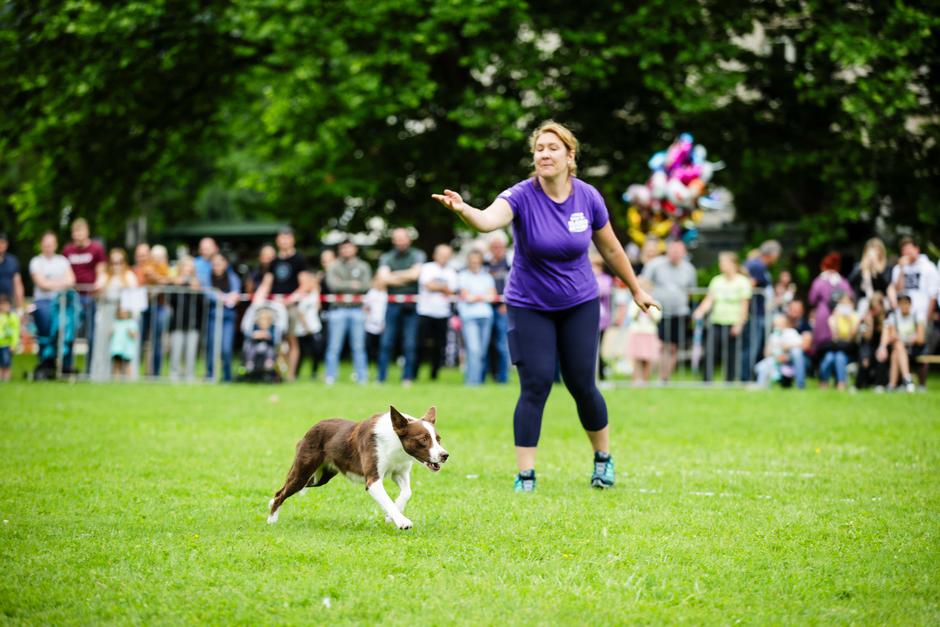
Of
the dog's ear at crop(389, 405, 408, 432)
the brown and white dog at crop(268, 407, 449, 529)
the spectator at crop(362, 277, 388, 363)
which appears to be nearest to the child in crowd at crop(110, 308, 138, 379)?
the spectator at crop(362, 277, 388, 363)

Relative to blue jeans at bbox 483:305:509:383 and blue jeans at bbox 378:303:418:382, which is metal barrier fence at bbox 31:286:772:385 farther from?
blue jeans at bbox 483:305:509:383

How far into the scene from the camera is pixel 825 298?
18219 mm

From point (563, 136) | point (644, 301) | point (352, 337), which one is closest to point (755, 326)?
point (352, 337)

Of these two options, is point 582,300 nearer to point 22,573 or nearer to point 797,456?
point 797,456

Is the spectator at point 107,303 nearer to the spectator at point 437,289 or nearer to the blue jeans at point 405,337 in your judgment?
the blue jeans at point 405,337

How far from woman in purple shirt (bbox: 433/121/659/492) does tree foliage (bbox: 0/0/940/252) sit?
15.2 m

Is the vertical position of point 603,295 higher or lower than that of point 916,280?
lower

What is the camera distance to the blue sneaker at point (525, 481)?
7934mm

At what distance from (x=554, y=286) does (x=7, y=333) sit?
487 inches

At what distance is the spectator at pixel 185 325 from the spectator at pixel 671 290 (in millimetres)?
6913

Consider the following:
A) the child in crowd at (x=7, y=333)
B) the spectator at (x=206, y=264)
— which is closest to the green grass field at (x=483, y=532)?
the child in crowd at (x=7, y=333)

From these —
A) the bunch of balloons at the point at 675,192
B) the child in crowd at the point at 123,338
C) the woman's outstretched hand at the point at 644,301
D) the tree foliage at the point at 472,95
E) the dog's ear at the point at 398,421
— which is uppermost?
the tree foliage at the point at 472,95

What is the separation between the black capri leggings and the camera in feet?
26.1

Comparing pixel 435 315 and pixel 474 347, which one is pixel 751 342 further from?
pixel 435 315
